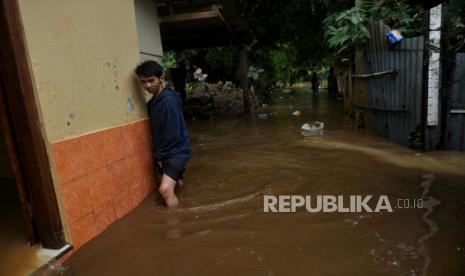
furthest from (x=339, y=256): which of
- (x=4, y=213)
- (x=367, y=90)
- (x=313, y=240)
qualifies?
(x=367, y=90)

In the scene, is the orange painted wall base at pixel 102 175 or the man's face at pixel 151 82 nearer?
the orange painted wall base at pixel 102 175

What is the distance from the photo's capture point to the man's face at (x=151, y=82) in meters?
3.35

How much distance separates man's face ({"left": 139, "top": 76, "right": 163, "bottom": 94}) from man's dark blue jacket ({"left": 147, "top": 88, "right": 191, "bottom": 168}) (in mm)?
82

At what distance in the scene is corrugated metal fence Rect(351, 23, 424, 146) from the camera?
5.47 metres

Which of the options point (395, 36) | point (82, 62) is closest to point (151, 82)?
point (82, 62)

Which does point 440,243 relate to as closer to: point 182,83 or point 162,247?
point 162,247

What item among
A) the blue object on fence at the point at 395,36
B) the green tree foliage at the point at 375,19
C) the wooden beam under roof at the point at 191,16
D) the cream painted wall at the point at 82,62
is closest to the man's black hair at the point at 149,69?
the cream painted wall at the point at 82,62

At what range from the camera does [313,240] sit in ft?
8.58

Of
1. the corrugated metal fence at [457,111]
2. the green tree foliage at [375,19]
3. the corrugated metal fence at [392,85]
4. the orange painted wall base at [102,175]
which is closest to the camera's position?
the orange painted wall base at [102,175]

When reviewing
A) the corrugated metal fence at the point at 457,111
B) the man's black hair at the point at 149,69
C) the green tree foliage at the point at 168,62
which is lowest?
the corrugated metal fence at the point at 457,111

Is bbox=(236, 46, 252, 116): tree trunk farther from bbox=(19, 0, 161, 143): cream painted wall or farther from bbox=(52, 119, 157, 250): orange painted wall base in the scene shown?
bbox=(52, 119, 157, 250): orange painted wall base

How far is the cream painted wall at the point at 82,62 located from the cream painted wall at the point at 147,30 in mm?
1176

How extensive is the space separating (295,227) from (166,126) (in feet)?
5.42

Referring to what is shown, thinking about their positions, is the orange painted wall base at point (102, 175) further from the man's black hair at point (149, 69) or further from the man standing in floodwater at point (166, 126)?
the man's black hair at point (149, 69)
